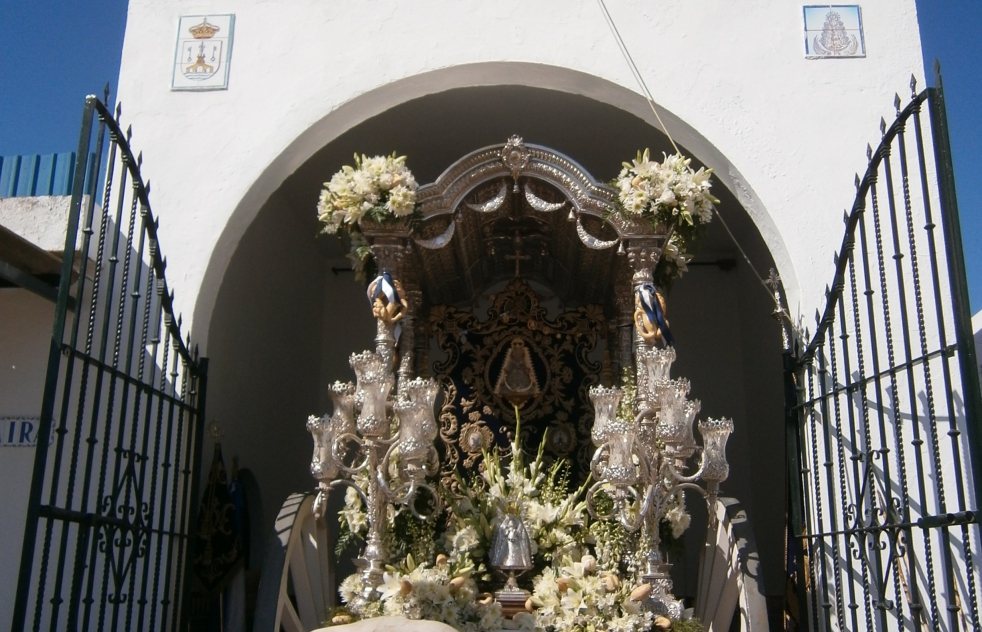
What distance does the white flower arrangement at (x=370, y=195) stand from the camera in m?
5.32

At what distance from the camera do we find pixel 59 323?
3.95 meters

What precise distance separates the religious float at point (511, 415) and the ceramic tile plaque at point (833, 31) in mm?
1164

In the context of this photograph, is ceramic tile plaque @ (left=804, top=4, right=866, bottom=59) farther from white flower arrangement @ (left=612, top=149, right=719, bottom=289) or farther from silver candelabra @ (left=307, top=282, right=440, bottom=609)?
silver candelabra @ (left=307, top=282, right=440, bottom=609)

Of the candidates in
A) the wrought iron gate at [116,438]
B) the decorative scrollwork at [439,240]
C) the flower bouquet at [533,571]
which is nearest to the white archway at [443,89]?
the wrought iron gate at [116,438]

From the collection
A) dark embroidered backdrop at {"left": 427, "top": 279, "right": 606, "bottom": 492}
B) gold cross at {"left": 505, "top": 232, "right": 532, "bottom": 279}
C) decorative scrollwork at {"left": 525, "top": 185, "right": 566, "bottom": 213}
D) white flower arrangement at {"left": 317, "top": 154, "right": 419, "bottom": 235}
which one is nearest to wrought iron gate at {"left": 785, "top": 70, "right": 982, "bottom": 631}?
decorative scrollwork at {"left": 525, "top": 185, "right": 566, "bottom": 213}

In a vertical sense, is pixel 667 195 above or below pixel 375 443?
above

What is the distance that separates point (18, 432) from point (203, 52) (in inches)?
104

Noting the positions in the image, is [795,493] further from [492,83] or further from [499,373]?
[492,83]

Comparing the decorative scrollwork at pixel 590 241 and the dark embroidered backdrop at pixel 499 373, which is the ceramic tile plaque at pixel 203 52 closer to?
the dark embroidered backdrop at pixel 499 373

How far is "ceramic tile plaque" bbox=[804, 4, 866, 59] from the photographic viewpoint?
579cm

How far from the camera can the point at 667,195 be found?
17.1ft

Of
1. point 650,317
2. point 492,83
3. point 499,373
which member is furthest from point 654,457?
point 492,83

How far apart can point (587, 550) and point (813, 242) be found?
7.29ft

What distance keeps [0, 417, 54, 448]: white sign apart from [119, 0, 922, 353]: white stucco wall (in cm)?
114
